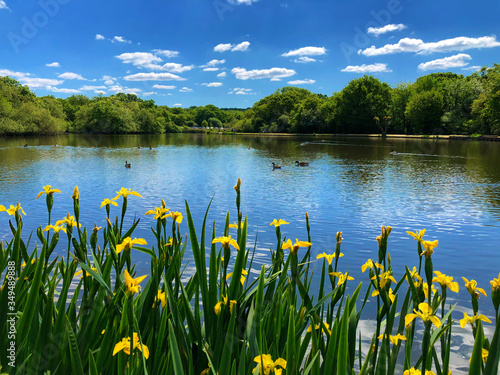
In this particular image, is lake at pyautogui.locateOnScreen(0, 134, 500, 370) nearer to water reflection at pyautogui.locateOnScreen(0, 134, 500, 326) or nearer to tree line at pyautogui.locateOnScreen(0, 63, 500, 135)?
water reflection at pyautogui.locateOnScreen(0, 134, 500, 326)

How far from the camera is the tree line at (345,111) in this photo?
5288cm

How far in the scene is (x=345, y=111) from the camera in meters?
74.8

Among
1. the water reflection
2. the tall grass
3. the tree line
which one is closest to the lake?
the water reflection

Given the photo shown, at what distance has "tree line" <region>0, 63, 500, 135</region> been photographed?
5288 centimetres

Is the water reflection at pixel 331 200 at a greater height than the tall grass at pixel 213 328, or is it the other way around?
the tall grass at pixel 213 328

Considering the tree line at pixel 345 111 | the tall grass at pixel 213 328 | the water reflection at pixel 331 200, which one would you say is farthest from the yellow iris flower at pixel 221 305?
the tree line at pixel 345 111

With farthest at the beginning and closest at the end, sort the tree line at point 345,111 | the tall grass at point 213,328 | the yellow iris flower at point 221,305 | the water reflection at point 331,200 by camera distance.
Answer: the tree line at point 345,111 → the water reflection at point 331,200 → the yellow iris flower at point 221,305 → the tall grass at point 213,328

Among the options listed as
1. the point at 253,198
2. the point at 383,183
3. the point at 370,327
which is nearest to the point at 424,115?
the point at 383,183

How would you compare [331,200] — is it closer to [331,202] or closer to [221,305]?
[331,202]

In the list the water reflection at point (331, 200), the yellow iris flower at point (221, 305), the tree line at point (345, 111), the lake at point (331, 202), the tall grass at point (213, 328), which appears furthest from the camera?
the tree line at point (345, 111)

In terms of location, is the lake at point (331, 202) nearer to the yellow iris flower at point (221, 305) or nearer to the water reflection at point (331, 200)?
the water reflection at point (331, 200)

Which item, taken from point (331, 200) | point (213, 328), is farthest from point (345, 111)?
point (213, 328)

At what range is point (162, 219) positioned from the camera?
5.92ft

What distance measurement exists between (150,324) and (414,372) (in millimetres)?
1141
